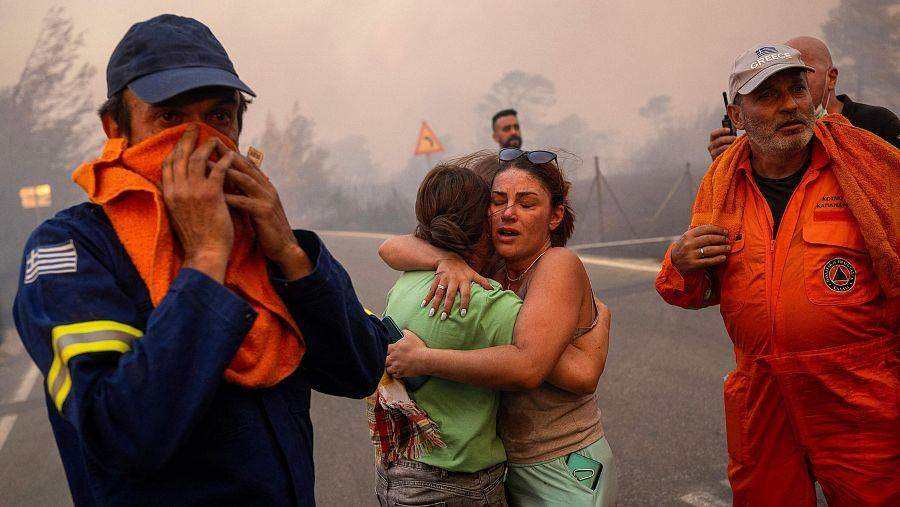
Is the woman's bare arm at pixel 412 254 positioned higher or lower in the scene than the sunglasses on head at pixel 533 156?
lower

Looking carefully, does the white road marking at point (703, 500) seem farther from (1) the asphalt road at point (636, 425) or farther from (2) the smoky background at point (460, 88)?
(2) the smoky background at point (460, 88)

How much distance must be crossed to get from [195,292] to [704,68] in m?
22.2

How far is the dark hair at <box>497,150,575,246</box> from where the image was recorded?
2.38m

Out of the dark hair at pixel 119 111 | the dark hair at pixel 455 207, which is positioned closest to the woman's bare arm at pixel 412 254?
the dark hair at pixel 455 207

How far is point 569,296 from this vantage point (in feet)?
6.91

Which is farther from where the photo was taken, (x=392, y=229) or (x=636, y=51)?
(x=636, y=51)

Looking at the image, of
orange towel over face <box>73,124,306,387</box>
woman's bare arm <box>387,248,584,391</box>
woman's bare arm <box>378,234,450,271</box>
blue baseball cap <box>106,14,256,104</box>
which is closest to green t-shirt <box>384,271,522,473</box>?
woman's bare arm <box>387,248,584,391</box>

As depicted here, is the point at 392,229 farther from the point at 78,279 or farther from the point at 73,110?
the point at 78,279

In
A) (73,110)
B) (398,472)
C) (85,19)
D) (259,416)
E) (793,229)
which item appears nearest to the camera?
(259,416)

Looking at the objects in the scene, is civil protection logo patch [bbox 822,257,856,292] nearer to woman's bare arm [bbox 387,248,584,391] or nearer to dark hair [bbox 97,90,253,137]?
woman's bare arm [bbox 387,248,584,391]

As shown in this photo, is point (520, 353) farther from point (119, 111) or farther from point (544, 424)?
point (119, 111)

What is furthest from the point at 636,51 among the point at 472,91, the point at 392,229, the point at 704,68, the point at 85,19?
the point at 85,19

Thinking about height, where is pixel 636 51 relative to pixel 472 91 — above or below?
above

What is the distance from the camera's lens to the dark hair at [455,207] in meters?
2.24
